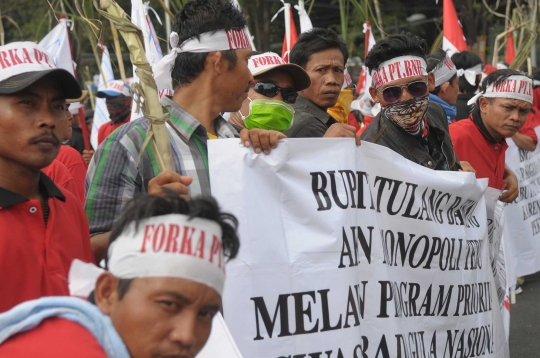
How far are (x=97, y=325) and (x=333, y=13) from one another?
21.9 metres

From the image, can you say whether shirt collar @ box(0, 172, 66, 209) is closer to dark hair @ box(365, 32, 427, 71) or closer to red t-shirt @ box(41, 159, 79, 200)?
red t-shirt @ box(41, 159, 79, 200)

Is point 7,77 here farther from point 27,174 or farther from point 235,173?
point 235,173

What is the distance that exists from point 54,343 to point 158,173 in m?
1.35

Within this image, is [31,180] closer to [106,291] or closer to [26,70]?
[26,70]

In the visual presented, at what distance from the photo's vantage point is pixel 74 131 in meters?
11.0

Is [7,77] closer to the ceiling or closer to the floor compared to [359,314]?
closer to the ceiling

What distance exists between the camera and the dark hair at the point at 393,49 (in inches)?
199

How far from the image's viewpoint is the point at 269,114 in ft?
14.1

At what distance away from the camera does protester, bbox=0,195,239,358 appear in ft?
6.81

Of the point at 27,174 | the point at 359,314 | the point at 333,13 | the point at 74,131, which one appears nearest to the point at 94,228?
the point at 27,174

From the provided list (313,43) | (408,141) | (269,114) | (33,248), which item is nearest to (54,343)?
(33,248)

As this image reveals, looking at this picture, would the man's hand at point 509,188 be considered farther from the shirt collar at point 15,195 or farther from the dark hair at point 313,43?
the shirt collar at point 15,195

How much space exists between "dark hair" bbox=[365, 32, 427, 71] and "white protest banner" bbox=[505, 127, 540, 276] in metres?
4.59

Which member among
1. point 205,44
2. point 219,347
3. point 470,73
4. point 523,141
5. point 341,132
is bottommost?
point 523,141
